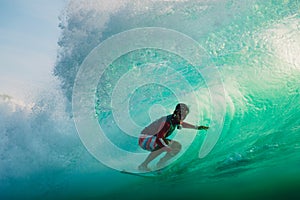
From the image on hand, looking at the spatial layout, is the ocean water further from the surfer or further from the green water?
the surfer

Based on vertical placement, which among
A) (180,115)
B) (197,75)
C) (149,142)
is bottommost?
(149,142)

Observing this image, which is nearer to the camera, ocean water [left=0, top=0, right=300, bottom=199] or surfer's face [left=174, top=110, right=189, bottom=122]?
surfer's face [left=174, top=110, right=189, bottom=122]

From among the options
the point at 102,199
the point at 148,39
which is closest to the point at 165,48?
the point at 148,39

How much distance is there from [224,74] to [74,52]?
626 cm

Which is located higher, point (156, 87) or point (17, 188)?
point (17, 188)

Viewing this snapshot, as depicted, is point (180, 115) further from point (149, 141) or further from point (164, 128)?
point (149, 141)

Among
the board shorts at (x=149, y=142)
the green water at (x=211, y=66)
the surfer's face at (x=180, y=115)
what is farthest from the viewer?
the green water at (x=211, y=66)

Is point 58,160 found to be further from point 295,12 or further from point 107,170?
point 295,12

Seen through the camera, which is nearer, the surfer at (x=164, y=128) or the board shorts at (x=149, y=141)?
the surfer at (x=164, y=128)

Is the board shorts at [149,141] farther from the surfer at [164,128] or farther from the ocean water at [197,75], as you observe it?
the ocean water at [197,75]

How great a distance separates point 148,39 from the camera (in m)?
9.87

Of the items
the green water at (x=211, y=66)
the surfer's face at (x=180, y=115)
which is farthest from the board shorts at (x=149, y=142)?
the green water at (x=211, y=66)

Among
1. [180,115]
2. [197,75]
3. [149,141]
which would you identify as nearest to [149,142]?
[149,141]

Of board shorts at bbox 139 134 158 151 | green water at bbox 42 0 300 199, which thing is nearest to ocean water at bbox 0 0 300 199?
green water at bbox 42 0 300 199
